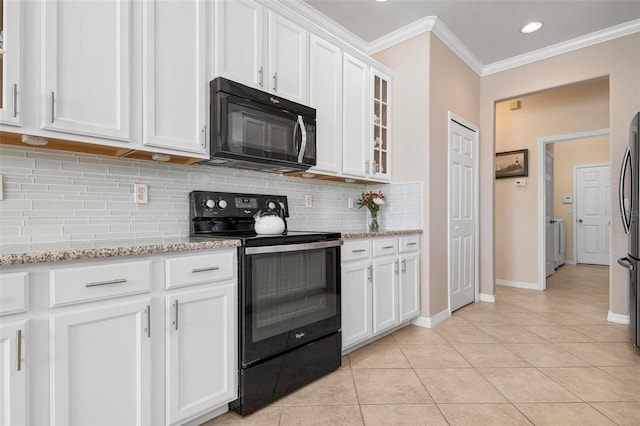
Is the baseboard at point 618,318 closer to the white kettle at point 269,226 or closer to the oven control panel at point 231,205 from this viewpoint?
the oven control panel at point 231,205

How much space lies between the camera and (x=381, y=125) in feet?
11.3

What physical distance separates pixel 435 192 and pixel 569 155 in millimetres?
5637

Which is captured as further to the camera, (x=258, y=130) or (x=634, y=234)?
(x=634, y=234)

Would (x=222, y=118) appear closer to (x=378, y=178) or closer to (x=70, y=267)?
(x=70, y=267)

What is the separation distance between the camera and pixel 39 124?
1.43 meters

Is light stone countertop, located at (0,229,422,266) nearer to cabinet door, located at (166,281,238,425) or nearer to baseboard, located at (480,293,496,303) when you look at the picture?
cabinet door, located at (166,281,238,425)

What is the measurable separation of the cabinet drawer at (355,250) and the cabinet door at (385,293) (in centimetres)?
14

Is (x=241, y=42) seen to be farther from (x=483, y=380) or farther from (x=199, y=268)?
(x=483, y=380)

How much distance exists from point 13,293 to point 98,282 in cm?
25

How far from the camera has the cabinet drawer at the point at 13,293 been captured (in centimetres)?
112

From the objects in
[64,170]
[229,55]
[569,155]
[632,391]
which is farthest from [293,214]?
[569,155]

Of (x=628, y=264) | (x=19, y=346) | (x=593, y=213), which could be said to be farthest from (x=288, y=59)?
(x=593, y=213)

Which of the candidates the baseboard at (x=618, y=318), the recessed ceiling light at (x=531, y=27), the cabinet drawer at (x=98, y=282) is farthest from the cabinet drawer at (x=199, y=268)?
the baseboard at (x=618, y=318)

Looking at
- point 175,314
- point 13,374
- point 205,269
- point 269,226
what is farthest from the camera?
point 269,226
